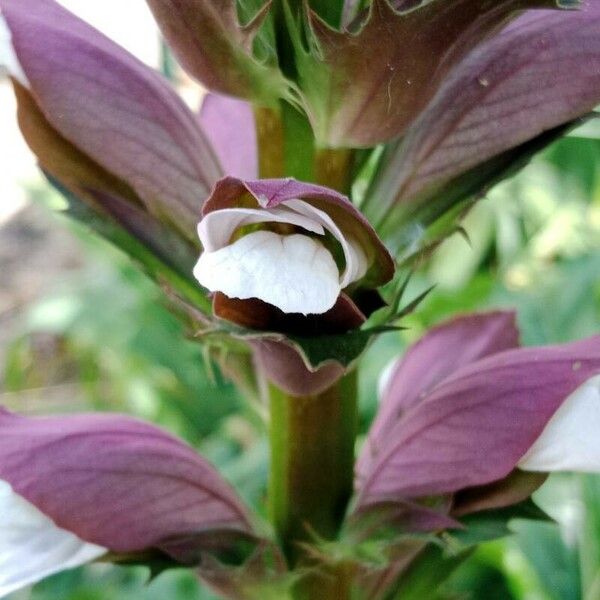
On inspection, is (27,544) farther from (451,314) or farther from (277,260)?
(451,314)

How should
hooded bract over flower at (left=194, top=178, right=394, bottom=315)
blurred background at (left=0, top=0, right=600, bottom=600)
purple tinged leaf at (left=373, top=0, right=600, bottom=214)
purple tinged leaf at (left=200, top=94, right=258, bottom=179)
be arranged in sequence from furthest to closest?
1. blurred background at (left=0, top=0, right=600, bottom=600)
2. purple tinged leaf at (left=200, top=94, right=258, bottom=179)
3. purple tinged leaf at (left=373, top=0, right=600, bottom=214)
4. hooded bract over flower at (left=194, top=178, right=394, bottom=315)

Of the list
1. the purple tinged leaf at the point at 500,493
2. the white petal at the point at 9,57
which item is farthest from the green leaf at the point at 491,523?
the white petal at the point at 9,57

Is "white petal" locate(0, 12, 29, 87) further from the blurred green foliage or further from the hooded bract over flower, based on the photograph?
the blurred green foliage

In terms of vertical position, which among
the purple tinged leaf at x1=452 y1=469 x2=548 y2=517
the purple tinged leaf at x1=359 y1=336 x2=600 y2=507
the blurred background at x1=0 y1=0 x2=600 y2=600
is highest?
the purple tinged leaf at x1=359 y1=336 x2=600 y2=507

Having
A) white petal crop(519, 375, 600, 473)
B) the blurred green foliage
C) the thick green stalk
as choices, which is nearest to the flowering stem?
the thick green stalk

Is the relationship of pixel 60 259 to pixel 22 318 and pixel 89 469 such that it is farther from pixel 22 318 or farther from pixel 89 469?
pixel 89 469

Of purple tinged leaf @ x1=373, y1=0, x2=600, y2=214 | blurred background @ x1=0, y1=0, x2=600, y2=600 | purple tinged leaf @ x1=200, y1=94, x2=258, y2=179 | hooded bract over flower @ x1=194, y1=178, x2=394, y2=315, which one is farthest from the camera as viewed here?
blurred background @ x1=0, y1=0, x2=600, y2=600

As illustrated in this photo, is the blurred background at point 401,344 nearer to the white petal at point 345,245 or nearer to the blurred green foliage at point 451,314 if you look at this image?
the blurred green foliage at point 451,314
